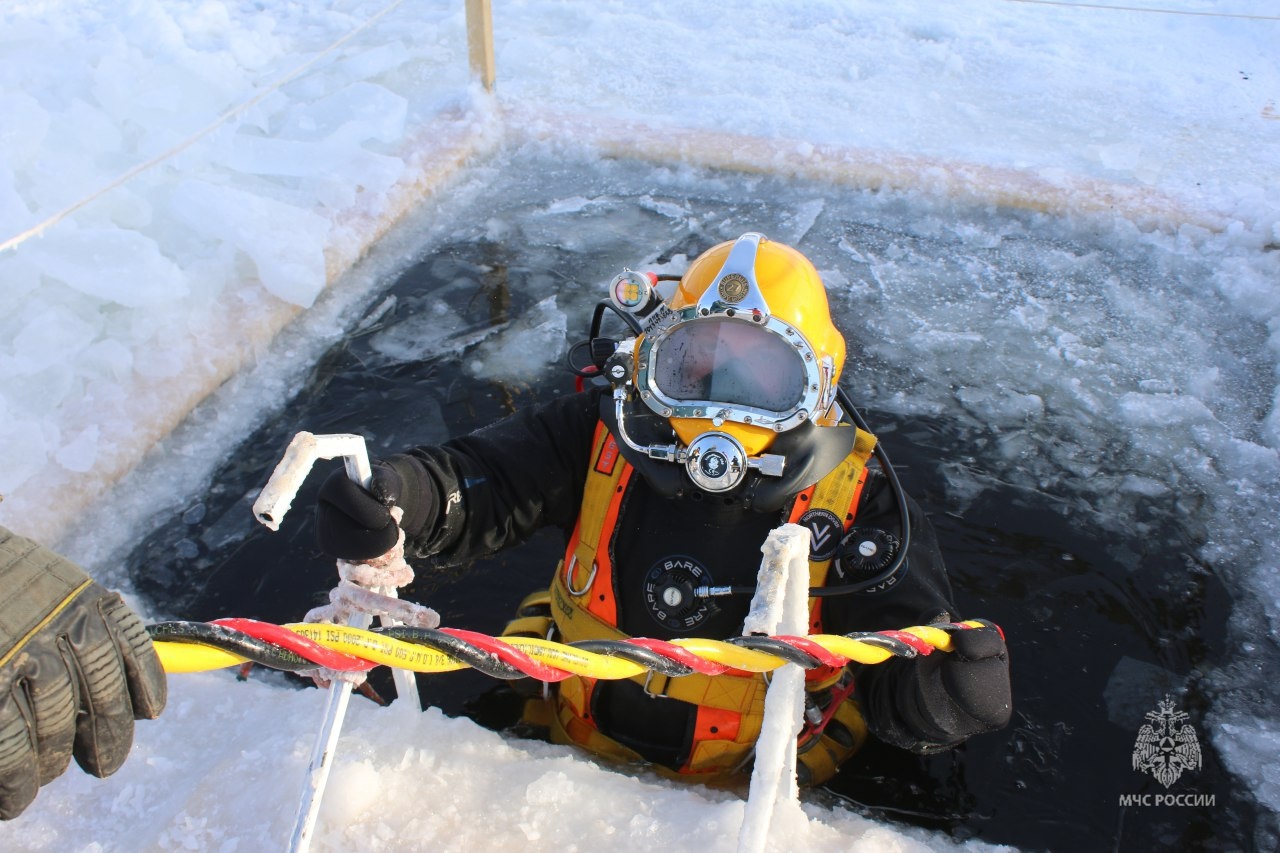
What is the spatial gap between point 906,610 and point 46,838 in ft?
6.07

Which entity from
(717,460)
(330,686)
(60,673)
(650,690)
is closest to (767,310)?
(717,460)

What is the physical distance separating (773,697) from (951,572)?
6.00 feet

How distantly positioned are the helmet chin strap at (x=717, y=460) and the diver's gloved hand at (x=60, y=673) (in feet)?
3.77

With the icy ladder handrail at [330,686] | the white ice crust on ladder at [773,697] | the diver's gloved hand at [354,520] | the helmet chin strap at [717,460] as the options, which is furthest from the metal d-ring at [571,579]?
the icy ladder handrail at [330,686]

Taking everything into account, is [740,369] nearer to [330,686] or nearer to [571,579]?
[571,579]

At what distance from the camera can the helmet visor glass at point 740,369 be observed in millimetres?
2229

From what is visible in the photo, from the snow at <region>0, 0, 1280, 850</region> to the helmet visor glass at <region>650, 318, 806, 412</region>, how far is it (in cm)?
88

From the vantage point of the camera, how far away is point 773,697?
1717 millimetres

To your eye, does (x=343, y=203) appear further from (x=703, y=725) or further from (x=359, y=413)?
(x=703, y=725)

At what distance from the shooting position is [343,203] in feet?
15.9

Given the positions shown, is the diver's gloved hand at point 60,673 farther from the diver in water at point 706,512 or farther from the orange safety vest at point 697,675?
the orange safety vest at point 697,675

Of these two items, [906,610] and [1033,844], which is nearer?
[906,610]

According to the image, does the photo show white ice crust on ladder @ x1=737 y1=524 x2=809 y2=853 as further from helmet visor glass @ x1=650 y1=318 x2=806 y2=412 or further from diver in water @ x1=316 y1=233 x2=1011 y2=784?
helmet visor glass @ x1=650 y1=318 x2=806 y2=412

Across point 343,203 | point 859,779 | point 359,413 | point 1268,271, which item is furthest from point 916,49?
point 859,779
